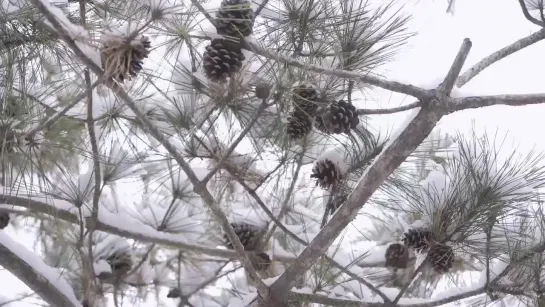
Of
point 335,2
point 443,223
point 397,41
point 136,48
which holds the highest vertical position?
point 335,2

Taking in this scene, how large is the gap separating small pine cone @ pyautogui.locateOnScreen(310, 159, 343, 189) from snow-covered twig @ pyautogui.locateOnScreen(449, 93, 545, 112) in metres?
0.41

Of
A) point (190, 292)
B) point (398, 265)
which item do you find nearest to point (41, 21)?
point (190, 292)

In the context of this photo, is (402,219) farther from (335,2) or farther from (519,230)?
(335,2)

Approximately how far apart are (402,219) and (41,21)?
1.68 m

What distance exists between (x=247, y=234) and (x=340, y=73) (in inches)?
31.6

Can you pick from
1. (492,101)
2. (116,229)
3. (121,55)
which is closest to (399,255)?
(492,101)

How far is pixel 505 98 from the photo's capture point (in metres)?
1.45

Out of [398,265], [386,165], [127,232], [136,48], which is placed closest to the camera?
[136,48]

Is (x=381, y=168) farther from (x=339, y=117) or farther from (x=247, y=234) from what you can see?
(x=247, y=234)

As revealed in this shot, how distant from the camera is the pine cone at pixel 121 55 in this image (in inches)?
44.9

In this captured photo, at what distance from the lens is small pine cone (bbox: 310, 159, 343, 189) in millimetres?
1723

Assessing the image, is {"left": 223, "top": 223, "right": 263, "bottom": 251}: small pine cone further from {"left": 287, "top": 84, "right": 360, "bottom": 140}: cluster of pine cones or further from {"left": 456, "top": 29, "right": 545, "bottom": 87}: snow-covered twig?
{"left": 456, "top": 29, "right": 545, "bottom": 87}: snow-covered twig

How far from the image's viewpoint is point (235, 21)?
4.45 feet

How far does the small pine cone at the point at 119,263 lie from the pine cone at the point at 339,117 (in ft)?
3.36
